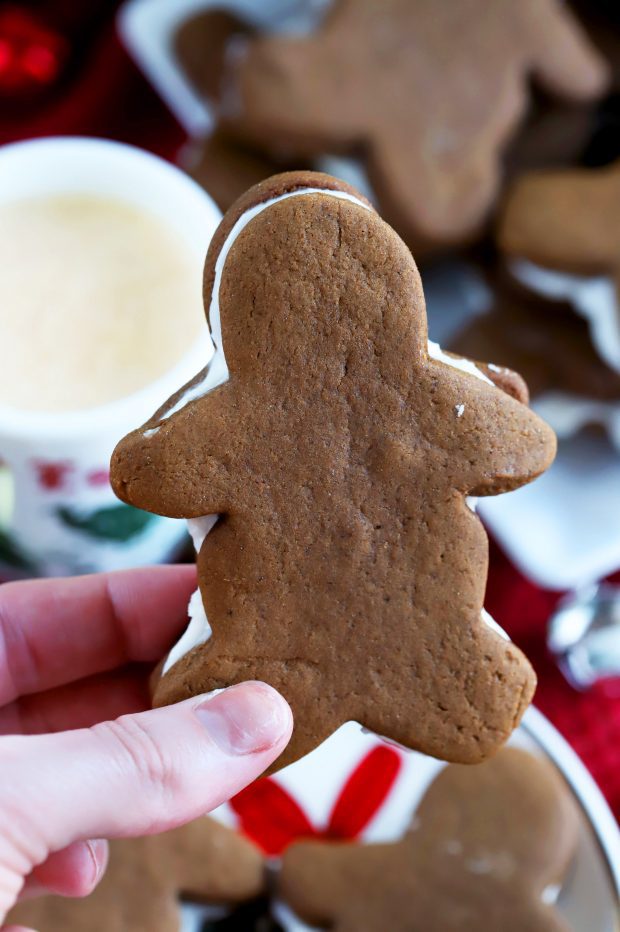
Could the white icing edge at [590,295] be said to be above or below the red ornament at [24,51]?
below

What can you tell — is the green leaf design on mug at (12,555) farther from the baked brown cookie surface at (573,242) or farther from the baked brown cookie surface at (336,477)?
the baked brown cookie surface at (573,242)

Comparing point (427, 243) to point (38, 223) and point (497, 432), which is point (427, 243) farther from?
point (497, 432)

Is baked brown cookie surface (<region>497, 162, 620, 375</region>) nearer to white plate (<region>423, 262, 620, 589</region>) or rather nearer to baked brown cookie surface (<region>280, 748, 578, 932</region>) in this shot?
white plate (<region>423, 262, 620, 589</region>)

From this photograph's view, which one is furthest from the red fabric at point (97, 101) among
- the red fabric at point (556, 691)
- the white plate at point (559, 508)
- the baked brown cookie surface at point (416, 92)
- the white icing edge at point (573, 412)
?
the red fabric at point (556, 691)

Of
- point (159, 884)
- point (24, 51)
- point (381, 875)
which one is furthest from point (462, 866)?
point (24, 51)

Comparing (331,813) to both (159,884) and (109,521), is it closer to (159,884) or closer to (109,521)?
(159,884)

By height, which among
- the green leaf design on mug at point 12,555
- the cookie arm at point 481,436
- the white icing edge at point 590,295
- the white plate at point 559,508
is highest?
the cookie arm at point 481,436
